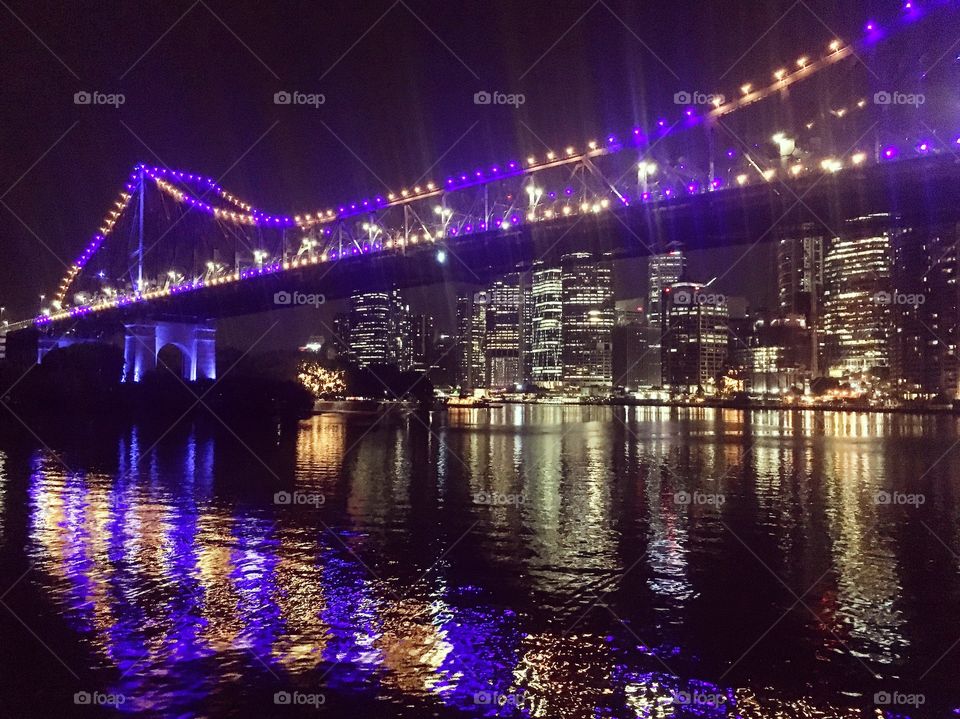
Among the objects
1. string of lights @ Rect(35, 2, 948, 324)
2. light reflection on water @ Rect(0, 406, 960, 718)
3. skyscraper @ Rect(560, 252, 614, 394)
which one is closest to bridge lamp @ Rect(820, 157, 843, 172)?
string of lights @ Rect(35, 2, 948, 324)

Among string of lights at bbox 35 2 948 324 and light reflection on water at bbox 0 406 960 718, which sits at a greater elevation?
string of lights at bbox 35 2 948 324

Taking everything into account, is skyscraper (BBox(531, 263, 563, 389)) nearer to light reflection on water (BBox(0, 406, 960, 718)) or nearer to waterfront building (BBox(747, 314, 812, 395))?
waterfront building (BBox(747, 314, 812, 395))

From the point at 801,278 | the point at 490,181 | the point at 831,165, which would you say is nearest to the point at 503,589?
the point at 831,165

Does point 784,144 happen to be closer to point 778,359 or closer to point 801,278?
point 778,359

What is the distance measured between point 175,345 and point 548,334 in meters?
84.4

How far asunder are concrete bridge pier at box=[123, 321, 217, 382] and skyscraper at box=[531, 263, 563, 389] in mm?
66760

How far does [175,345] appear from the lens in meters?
66.7

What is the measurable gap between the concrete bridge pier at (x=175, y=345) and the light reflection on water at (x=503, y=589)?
44159mm

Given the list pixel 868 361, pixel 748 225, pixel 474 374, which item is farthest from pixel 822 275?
pixel 748 225

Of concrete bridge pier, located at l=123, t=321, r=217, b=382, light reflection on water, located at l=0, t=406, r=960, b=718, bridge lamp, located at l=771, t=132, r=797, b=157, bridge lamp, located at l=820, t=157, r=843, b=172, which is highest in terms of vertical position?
bridge lamp, located at l=771, t=132, r=797, b=157

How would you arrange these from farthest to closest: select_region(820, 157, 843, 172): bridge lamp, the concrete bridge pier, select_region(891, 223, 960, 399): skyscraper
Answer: select_region(891, 223, 960, 399): skyscraper
the concrete bridge pier
select_region(820, 157, 843, 172): bridge lamp

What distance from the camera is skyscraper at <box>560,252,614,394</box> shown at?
130 meters

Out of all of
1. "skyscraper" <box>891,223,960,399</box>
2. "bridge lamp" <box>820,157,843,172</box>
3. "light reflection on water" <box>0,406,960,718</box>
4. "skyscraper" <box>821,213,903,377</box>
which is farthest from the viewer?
"skyscraper" <box>821,213,903,377</box>

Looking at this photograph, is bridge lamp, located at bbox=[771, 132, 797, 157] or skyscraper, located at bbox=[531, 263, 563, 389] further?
skyscraper, located at bbox=[531, 263, 563, 389]
